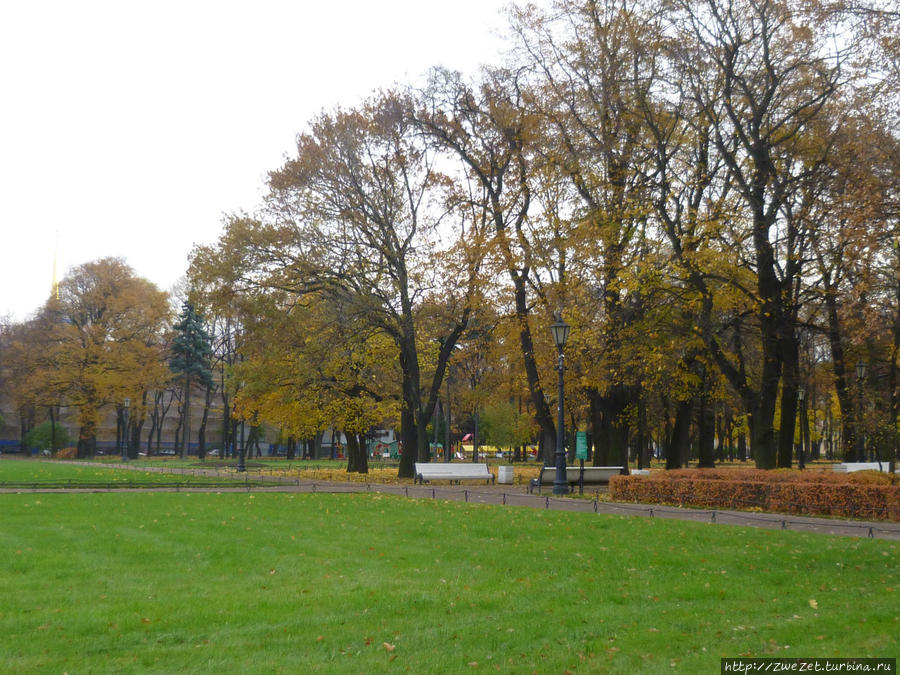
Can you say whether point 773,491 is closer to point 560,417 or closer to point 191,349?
point 560,417

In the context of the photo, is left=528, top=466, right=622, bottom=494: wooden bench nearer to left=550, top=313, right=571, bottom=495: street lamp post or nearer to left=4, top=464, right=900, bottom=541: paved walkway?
left=4, top=464, right=900, bottom=541: paved walkway

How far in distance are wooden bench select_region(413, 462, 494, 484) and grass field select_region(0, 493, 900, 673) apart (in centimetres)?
1506

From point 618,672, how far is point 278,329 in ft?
92.8

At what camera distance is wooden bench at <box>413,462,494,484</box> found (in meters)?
30.5

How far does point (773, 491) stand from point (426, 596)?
13.4 meters

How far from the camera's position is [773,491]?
64.3 ft

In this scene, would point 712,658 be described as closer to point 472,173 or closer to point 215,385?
point 472,173

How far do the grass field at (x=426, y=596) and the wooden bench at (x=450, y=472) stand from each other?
15.1m

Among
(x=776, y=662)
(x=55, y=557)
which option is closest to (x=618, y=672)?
(x=776, y=662)

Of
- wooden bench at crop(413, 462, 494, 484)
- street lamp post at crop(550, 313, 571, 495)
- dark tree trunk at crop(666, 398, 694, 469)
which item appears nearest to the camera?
street lamp post at crop(550, 313, 571, 495)

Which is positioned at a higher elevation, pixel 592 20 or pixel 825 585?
pixel 592 20

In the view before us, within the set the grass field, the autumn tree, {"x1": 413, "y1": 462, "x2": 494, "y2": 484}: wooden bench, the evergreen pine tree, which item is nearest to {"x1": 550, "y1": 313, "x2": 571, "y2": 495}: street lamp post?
the grass field

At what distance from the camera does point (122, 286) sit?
6078 centimetres

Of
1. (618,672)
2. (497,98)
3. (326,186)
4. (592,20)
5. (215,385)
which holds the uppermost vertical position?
(592,20)
